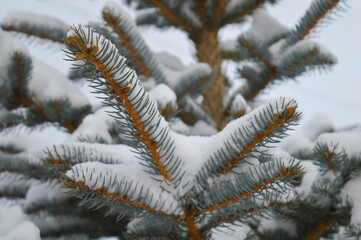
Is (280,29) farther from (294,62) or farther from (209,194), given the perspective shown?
(209,194)

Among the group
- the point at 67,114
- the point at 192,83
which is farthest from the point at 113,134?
the point at 192,83

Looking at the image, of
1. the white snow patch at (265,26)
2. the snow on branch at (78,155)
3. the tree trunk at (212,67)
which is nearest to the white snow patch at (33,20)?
the tree trunk at (212,67)

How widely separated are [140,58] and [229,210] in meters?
0.79

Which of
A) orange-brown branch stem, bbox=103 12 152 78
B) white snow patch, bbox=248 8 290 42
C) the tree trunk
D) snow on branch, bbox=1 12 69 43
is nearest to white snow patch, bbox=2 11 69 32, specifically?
snow on branch, bbox=1 12 69 43

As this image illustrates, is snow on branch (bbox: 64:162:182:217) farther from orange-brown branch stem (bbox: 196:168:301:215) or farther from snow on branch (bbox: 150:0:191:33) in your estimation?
snow on branch (bbox: 150:0:191:33)

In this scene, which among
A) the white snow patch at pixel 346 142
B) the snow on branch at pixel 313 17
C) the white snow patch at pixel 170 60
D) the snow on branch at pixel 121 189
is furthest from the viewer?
the white snow patch at pixel 170 60

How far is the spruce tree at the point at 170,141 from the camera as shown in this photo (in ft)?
2.10

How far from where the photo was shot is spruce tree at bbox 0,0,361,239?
2.10ft

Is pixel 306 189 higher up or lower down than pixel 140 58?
lower down

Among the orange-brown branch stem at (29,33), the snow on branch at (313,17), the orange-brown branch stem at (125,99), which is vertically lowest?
the orange-brown branch stem at (125,99)

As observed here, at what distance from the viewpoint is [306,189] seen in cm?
110

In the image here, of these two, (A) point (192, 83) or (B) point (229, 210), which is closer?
(B) point (229, 210)

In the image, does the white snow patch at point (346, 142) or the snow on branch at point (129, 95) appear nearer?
the snow on branch at point (129, 95)

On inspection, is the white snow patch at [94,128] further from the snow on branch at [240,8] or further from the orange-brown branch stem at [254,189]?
the snow on branch at [240,8]
